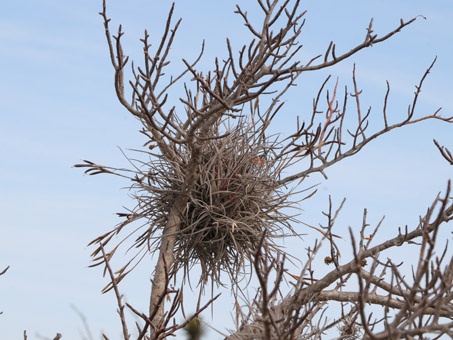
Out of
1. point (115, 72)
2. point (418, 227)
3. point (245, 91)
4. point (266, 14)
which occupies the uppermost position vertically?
point (266, 14)

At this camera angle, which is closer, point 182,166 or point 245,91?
point 245,91

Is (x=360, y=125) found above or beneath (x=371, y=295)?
above

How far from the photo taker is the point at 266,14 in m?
3.33

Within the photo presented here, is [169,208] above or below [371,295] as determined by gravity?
above

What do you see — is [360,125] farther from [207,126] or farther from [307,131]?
[207,126]

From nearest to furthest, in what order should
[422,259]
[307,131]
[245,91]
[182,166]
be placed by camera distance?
[422,259]
[245,91]
[182,166]
[307,131]

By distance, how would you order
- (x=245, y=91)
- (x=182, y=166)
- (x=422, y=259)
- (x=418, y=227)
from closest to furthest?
(x=422, y=259)
(x=245, y=91)
(x=418, y=227)
(x=182, y=166)

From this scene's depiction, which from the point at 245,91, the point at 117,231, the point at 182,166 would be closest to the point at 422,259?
the point at 245,91

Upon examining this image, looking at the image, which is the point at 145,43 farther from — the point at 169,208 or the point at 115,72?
the point at 169,208

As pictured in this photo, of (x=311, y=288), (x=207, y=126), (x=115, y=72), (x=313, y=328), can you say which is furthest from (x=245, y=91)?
(x=313, y=328)

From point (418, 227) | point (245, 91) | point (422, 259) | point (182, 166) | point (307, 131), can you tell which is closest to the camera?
point (422, 259)

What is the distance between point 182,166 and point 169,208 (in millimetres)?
284

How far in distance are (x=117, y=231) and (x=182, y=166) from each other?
0.60 meters

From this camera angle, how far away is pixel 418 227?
323cm
